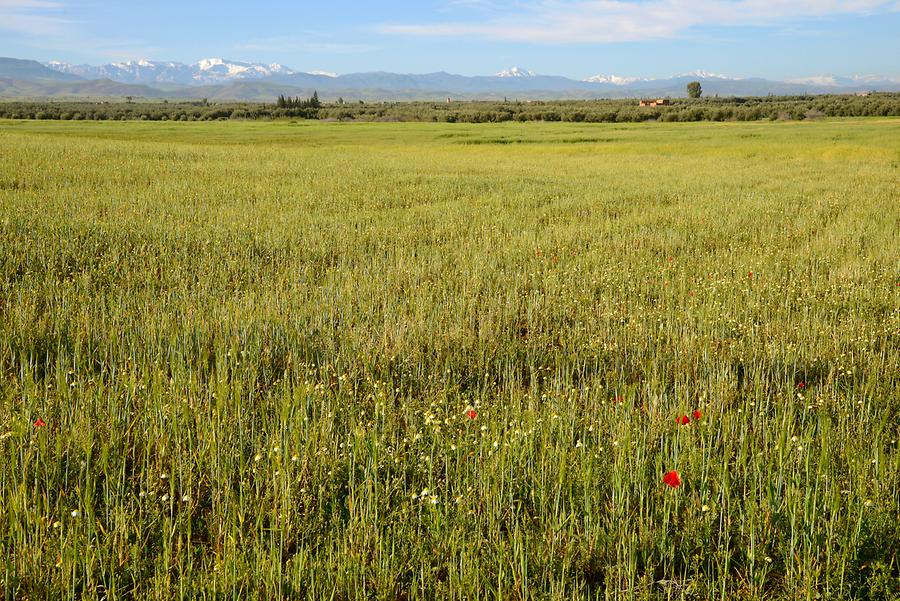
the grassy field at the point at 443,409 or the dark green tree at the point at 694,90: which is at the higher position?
the dark green tree at the point at 694,90

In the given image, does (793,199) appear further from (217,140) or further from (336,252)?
(217,140)

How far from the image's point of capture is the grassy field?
10.6 feet

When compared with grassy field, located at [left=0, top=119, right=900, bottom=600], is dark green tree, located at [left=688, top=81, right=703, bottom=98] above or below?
above

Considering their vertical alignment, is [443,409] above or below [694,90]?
below

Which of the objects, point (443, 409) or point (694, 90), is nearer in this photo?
point (443, 409)

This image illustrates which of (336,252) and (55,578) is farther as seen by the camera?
(336,252)

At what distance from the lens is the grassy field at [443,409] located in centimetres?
322

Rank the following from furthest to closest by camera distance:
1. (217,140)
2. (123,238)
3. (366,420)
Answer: (217,140)
(123,238)
(366,420)

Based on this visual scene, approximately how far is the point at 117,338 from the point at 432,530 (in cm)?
412

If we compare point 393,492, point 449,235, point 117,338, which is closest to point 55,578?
point 393,492

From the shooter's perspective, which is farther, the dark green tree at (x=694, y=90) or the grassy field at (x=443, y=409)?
the dark green tree at (x=694, y=90)

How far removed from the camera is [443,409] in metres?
5.15

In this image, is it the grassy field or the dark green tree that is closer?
the grassy field

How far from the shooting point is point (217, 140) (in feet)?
171
